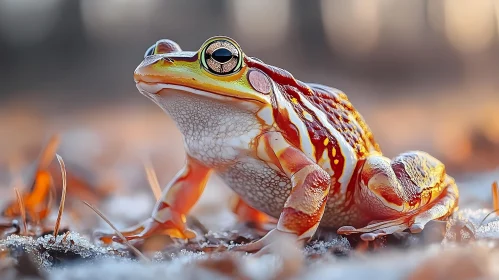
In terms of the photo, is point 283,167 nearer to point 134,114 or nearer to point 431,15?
point 134,114

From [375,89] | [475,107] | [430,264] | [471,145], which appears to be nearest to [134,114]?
[375,89]

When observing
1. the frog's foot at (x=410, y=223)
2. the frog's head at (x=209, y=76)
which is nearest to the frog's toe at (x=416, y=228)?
the frog's foot at (x=410, y=223)

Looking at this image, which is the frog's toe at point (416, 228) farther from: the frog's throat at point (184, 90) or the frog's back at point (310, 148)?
the frog's throat at point (184, 90)

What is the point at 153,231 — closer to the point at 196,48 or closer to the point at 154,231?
the point at 154,231

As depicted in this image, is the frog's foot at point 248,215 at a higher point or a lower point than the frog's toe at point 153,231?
higher

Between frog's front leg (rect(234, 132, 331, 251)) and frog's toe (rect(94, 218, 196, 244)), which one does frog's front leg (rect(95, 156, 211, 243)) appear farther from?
frog's front leg (rect(234, 132, 331, 251))

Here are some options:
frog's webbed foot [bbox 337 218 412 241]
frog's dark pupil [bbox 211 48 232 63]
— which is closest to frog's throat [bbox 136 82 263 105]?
frog's dark pupil [bbox 211 48 232 63]
